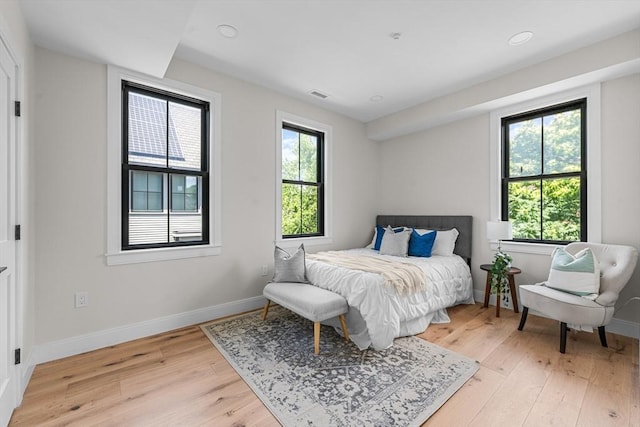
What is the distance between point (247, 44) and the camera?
104 inches

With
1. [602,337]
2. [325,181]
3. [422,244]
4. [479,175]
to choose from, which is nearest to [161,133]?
[325,181]

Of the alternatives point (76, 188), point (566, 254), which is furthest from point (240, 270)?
point (566, 254)

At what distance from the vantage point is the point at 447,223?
4.02 metres

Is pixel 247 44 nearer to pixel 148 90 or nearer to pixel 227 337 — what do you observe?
pixel 148 90

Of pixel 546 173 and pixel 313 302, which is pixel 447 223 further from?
pixel 313 302

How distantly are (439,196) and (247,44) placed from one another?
10.3 feet

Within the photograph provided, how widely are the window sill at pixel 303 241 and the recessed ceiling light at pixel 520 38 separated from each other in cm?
300

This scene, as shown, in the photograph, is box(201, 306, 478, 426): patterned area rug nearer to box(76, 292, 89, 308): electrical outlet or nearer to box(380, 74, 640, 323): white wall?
box(76, 292, 89, 308): electrical outlet

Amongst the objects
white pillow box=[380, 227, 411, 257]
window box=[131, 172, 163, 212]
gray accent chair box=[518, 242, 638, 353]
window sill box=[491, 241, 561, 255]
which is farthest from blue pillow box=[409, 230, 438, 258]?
window box=[131, 172, 163, 212]

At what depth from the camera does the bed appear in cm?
242

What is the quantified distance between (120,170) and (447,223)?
153 inches

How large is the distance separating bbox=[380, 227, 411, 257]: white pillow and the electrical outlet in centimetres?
313

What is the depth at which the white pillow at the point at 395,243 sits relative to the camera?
3.70 m

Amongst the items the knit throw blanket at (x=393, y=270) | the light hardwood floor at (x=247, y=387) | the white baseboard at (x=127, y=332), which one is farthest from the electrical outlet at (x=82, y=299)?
the knit throw blanket at (x=393, y=270)
